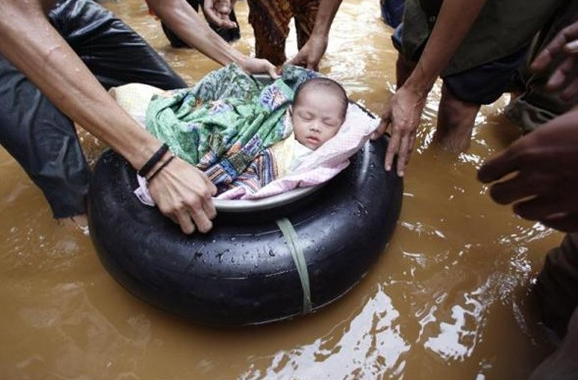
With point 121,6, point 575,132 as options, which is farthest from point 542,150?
point 121,6

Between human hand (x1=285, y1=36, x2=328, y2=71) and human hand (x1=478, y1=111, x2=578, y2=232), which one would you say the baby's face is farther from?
human hand (x1=478, y1=111, x2=578, y2=232)

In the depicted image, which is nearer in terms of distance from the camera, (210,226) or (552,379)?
(552,379)

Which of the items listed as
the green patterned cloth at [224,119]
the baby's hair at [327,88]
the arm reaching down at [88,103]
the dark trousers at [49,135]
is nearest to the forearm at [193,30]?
the green patterned cloth at [224,119]

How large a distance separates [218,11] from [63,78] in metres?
1.55

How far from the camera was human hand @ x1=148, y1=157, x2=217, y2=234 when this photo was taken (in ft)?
4.33

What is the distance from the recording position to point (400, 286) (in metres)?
1.68

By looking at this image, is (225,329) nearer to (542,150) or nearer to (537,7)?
(542,150)

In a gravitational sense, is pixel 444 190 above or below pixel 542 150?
below

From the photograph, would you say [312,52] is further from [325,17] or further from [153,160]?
[153,160]

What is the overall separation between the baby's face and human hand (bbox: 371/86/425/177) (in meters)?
0.18

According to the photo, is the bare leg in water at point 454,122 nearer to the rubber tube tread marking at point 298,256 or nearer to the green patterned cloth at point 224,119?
the green patterned cloth at point 224,119

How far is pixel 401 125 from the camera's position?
1.73 meters

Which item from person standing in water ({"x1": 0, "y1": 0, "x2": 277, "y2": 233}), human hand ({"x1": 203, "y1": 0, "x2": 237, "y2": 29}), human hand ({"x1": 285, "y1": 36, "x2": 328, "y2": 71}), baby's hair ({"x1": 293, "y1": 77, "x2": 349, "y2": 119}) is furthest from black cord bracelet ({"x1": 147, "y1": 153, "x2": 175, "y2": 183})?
human hand ({"x1": 203, "y1": 0, "x2": 237, "y2": 29})

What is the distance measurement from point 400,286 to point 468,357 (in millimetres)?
345
